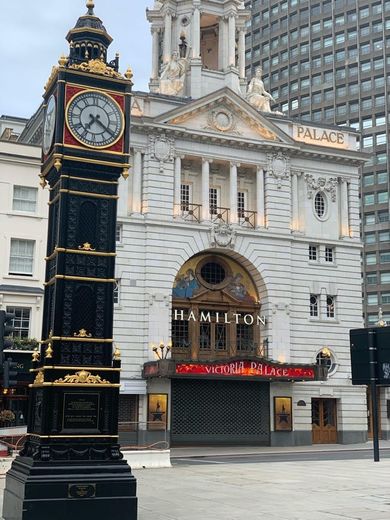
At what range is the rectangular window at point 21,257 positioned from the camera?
42969 millimetres

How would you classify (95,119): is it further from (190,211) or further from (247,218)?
(247,218)

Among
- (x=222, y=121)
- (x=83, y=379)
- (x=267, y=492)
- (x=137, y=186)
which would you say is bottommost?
(x=267, y=492)

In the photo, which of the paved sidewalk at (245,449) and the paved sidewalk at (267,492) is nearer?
the paved sidewalk at (267,492)

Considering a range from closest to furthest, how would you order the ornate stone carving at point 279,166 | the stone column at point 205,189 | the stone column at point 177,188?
the stone column at point 177,188, the stone column at point 205,189, the ornate stone carving at point 279,166

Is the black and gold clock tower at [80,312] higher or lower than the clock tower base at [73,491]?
higher

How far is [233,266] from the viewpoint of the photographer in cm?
5141

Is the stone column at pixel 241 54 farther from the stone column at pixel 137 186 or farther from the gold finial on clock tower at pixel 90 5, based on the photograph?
the gold finial on clock tower at pixel 90 5

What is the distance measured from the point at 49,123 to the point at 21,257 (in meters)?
25.8

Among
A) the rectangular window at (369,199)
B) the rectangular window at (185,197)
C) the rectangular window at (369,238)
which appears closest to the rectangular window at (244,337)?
the rectangular window at (185,197)

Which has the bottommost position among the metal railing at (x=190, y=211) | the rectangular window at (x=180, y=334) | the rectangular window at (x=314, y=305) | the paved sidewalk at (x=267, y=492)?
the paved sidewalk at (x=267, y=492)

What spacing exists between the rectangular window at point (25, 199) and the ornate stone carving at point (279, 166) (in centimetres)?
1679

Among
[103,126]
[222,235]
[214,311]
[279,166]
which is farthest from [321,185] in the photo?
[103,126]

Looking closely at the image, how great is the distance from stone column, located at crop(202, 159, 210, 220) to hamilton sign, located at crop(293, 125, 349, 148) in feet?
25.9

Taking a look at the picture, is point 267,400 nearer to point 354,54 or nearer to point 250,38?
point 354,54
